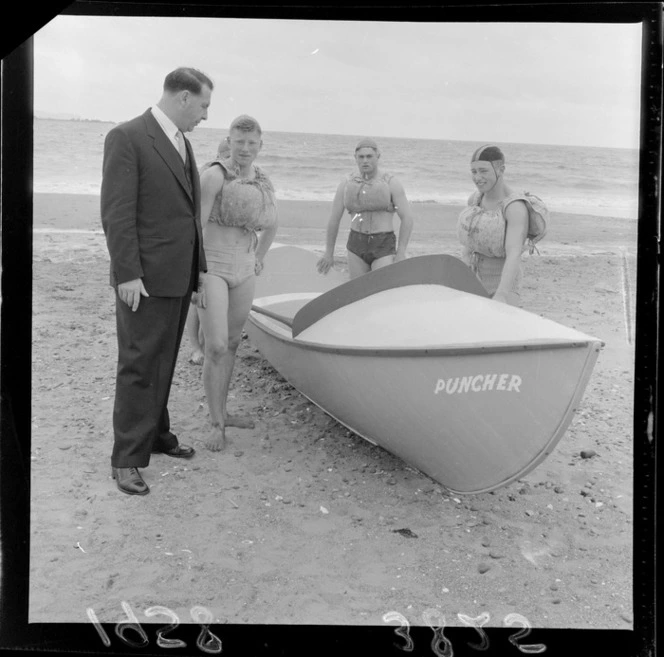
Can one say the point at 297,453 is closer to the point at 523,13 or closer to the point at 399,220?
the point at 399,220

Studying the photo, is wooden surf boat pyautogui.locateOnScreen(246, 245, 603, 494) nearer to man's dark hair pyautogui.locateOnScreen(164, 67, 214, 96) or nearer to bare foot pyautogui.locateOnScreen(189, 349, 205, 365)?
bare foot pyautogui.locateOnScreen(189, 349, 205, 365)

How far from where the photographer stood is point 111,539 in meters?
2.64

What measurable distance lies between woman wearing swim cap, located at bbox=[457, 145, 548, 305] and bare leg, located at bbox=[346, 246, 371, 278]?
36 cm

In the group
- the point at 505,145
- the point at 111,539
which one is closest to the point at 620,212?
the point at 505,145

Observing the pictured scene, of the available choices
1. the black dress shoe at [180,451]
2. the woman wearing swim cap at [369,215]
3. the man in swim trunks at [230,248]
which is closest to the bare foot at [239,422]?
the man in swim trunks at [230,248]

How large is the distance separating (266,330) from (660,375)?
1.40 metres

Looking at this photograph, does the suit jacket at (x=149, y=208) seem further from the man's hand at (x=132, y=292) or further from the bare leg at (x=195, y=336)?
the bare leg at (x=195, y=336)

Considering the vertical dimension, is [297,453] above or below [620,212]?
below

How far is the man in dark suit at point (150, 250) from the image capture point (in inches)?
101

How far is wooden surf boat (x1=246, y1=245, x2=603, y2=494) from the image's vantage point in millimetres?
2426

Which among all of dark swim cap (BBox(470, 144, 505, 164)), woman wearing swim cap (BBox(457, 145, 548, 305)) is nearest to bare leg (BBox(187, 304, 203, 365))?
woman wearing swim cap (BBox(457, 145, 548, 305))

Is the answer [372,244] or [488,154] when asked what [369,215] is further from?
[488,154]

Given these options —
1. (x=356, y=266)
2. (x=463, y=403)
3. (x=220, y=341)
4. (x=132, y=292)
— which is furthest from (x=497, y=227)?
(x=132, y=292)

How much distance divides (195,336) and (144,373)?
10.7 inches
